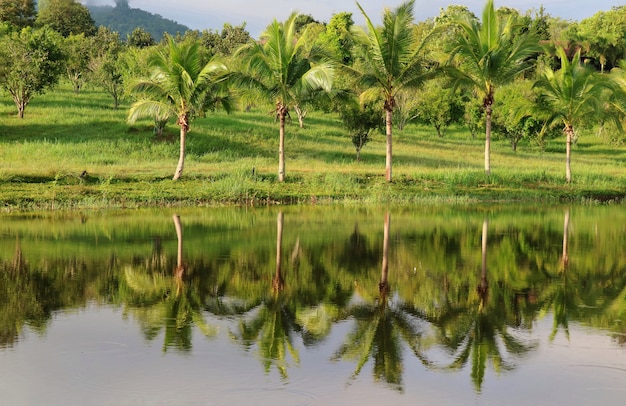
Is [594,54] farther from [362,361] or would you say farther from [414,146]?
[362,361]

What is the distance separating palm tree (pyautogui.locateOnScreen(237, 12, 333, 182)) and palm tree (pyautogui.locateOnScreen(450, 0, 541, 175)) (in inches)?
246

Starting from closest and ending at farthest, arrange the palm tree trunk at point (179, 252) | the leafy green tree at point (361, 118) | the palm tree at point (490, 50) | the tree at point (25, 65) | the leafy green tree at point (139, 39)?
1. the palm tree trunk at point (179, 252)
2. the palm tree at point (490, 50)
3. the leafy green tree at point (361, 118)
4. the tree at point (25, 65)
5. the leafy green tree at point (139, 39)

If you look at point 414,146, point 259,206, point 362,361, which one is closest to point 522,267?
point 362,361

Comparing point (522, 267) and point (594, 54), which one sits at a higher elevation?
point (594, 54)

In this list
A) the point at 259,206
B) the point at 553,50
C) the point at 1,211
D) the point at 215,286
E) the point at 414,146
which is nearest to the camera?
the point at 215,286

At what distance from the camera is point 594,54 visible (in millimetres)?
85125

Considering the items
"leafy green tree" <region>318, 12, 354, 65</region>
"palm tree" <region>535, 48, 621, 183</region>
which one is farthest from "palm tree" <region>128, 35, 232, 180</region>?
"leafy green tree" <region>318, 12, 354, 65</region>

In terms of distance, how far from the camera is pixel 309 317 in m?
11.6

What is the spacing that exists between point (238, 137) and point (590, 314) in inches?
1482

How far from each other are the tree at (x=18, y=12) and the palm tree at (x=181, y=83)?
68489mm

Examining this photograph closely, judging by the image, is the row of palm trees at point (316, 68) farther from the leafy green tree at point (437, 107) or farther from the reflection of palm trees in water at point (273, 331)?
the leafy green tree at point (437, 107)

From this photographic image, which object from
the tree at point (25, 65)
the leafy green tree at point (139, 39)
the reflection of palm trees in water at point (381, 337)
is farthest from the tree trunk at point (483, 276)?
the leafy green tree at point (139, 39)

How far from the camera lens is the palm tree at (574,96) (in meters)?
36.8

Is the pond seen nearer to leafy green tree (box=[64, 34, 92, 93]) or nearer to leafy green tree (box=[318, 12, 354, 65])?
leafy green tree (box=[64, 34, 92, 93])
